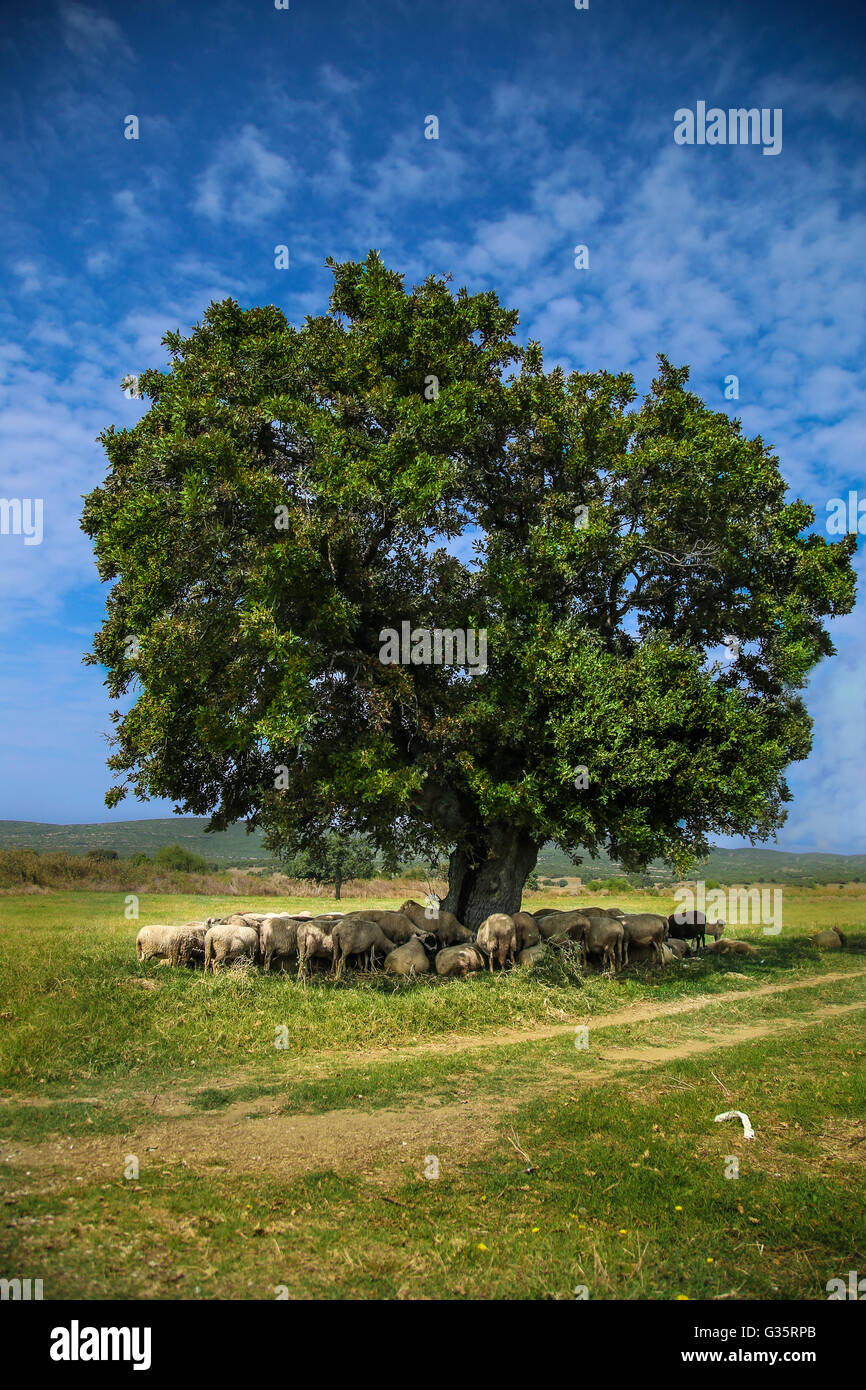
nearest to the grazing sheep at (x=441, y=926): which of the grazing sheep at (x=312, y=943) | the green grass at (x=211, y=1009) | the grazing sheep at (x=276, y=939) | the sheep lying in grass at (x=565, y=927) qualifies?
the sheep lying in grass at (x=565, y=927)

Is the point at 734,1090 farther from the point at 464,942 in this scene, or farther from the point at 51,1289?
the point at 464,942

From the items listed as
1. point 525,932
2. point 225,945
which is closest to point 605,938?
point 525,932

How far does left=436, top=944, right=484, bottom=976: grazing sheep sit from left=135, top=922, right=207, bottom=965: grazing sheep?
5649 millimetres

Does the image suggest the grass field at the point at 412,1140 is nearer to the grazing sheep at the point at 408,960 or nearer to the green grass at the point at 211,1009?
the green grass at the point at 211,1009

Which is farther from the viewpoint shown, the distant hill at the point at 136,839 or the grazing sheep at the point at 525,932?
the distant hill at the point at 136,839

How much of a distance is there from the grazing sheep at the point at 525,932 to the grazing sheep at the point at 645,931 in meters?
2.87

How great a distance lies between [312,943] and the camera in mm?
17781

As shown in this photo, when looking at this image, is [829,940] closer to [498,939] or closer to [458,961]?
[498,939]

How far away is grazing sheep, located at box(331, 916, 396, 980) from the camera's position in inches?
706

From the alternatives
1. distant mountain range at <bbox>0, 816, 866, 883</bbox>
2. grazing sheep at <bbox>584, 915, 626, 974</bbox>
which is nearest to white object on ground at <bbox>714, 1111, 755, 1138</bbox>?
grazing sheep at <bbox>584, 915, 626, 974</bbox>

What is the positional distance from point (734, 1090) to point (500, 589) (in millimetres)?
11857

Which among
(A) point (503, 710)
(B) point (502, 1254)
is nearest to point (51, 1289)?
(B) point (502, 1254)

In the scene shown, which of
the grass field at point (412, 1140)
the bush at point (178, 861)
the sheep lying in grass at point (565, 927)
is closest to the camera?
the grass field at point (412, 1140)

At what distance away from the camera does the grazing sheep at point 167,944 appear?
17141 mm
